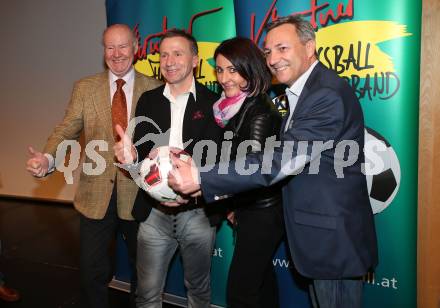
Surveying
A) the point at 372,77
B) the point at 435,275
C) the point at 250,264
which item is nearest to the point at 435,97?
the point at 372,77

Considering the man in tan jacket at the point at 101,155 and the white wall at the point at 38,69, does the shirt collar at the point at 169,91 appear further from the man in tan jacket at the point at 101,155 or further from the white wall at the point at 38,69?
the white wall at the point at 38,69

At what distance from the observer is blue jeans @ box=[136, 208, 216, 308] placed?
1896 mm

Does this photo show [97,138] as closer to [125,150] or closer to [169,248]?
[125,150]

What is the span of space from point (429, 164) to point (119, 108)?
5.79 ft

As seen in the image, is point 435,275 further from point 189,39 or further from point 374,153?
point 189,39

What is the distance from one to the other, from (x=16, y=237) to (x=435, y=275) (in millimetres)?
4148

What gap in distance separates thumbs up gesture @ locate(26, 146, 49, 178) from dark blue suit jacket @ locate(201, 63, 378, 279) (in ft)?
3.64

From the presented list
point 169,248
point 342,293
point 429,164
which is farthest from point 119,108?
point 429,164

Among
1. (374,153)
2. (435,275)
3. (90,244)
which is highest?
(374,153)

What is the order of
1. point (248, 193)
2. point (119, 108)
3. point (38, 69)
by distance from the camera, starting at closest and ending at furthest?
point (248, 193), point (119, 108), point (38, 69)

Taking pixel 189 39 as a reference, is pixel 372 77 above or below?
below

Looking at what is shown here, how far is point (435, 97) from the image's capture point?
1802 mm

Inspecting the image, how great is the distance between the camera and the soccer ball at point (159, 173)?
1.60 meters

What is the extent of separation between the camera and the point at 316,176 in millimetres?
1478
